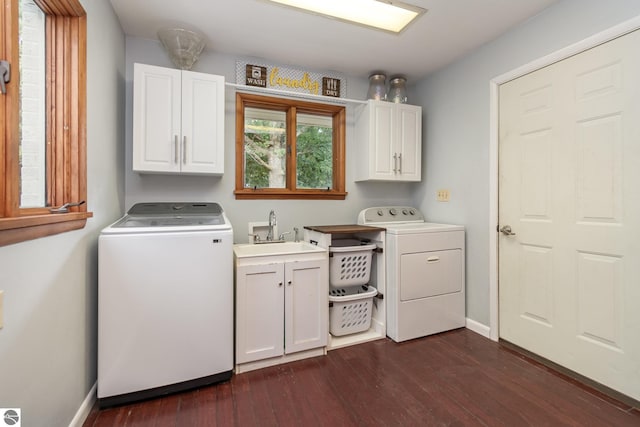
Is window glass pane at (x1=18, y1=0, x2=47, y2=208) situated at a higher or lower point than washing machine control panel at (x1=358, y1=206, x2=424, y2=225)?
higher

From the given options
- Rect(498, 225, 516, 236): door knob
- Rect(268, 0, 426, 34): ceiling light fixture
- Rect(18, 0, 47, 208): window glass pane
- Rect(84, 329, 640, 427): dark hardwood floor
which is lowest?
Rect(84, 329, 640, 427): dark hardwood floor

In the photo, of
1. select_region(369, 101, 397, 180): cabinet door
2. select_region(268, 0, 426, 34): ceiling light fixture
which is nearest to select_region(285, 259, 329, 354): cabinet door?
select_region(369, 101, 397, 180): cabinet door

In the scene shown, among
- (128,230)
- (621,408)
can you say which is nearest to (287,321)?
(128,230)

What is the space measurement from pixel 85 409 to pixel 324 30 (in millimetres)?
2886

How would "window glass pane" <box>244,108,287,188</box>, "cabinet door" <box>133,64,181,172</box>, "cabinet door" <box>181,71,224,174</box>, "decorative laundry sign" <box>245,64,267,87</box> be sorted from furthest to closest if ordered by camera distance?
"window glass pane" <box>244,108,287,188</box>
"decorative laundry sign" <box>245,64,267,87</box>
"cabinet door" <box>181,71,224,174</box>
"cabinet door" <box>133,64,181,172</box>

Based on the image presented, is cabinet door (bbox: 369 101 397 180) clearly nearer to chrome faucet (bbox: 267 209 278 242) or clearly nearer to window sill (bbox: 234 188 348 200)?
window sill (bbox: 234 188 348 200)

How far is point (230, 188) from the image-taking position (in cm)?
257

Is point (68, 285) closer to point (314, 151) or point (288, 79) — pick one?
point (314, 151)

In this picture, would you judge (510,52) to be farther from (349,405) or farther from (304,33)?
(349,405)

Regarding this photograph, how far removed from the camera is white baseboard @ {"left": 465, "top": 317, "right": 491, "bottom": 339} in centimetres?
247

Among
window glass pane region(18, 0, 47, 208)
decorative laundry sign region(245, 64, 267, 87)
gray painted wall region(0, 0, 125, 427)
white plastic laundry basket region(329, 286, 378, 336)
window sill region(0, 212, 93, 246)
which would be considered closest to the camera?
window sill region(0, 212, 93, 246)

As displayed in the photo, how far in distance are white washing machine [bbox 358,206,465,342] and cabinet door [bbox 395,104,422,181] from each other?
0.70 metres

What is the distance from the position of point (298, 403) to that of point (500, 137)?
2497 millimetres

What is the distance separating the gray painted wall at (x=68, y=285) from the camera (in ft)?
3.18
